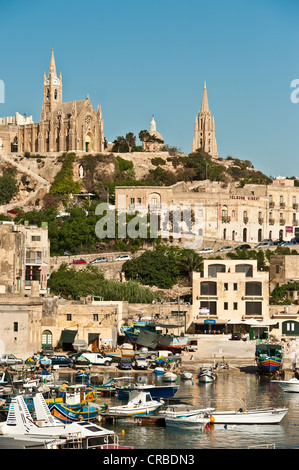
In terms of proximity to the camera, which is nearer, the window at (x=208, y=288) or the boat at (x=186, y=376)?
the boat at (x=186, y=376)

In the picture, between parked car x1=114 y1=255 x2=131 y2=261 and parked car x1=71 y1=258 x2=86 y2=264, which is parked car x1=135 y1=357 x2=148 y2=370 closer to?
parked car x1=71 y1=258 x2=86 y2=264

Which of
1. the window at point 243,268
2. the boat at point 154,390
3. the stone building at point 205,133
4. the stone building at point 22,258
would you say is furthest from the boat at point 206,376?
the stone building at point 205,133

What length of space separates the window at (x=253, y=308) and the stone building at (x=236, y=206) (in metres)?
Result: 20.0

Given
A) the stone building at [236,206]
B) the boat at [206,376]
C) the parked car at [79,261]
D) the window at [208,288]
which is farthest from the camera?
the stone building at [236,206]

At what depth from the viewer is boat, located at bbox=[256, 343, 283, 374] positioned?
54969 millimetres

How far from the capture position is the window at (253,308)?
6912 centimetres

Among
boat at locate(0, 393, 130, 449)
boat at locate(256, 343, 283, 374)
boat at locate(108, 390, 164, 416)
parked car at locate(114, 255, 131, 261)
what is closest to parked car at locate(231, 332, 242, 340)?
boat at locate(256, 343, 283, 374)

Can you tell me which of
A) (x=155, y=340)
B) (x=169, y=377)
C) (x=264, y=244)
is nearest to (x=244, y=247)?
(x=264, y=244)

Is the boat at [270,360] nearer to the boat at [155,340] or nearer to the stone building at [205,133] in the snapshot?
the boat at [155,340]

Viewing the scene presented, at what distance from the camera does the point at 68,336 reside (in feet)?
196

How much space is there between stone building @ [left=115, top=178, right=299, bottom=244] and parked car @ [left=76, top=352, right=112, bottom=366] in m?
33.9

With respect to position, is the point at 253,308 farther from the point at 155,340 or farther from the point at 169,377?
the point at 169,377

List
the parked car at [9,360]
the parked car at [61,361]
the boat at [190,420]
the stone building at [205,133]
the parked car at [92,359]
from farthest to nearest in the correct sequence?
the stone building at [205,133], the parked car at [92,359], the parked car at [61,361], the parked car at [9,360], the boat at [190,420]

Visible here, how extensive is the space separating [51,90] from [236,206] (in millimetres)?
33665
